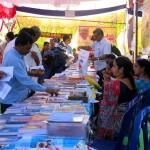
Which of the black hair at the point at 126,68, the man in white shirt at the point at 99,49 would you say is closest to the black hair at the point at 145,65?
the black hair at the point at 126,68

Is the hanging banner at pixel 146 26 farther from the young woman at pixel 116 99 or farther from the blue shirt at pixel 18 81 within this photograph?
the blue shirt at pixel 18 81

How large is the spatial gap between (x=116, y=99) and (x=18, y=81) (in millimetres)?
966

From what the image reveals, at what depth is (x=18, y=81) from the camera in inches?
164

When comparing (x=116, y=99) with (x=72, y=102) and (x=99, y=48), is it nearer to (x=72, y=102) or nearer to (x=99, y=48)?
(x=72, y=102)

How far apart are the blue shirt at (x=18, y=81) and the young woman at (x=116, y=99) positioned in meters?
0.66

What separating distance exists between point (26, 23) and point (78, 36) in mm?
2633

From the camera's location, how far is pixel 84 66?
6.13m

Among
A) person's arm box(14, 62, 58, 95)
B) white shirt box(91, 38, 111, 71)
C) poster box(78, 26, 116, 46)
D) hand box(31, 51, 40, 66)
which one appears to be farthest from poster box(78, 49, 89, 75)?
poster box(78, 26, 116, 46)

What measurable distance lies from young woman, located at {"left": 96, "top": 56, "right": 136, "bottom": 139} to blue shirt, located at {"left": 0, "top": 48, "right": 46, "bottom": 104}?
0.66m

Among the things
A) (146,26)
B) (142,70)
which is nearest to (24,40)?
(142,70)

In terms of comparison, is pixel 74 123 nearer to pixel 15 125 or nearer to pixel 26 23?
pixel 15 125

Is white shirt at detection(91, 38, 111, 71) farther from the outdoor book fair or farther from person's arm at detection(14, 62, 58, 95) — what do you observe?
person's arm at detection(14, 62, 58, 95)

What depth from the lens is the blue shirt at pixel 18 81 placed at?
4027 millimetres

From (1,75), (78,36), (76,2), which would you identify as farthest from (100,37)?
(78,36)
